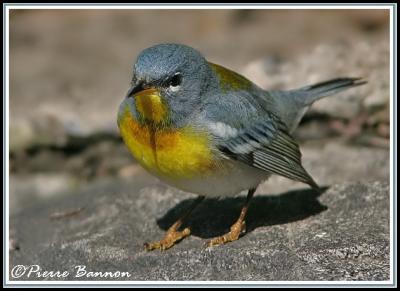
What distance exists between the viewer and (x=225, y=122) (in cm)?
601

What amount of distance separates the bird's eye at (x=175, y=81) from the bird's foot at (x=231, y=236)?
1.39 metres

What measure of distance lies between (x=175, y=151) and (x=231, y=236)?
1059 mm

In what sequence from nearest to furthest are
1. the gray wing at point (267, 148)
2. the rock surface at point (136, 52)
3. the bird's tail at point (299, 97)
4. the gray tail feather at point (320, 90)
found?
1. the gray wing at point (267, 148)
2. the bird's tail at point (299, 97)
3. the gray tail feather at point (320, 90)
4. the rock surface at point (136, 52)

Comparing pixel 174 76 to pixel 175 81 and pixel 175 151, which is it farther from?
pixel 175 151

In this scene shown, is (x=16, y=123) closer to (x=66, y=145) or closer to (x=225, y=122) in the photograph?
(x=66, y=145)

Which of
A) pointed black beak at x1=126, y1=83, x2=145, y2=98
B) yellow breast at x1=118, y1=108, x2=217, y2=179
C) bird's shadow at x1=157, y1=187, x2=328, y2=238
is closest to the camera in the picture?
pointed black beak at x1=126, y1=83, x2=145, y2=98

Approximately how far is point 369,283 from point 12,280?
292 cm

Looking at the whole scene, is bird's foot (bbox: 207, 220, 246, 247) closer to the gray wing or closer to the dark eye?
the gray wing

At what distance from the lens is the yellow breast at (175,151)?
18.6 ft

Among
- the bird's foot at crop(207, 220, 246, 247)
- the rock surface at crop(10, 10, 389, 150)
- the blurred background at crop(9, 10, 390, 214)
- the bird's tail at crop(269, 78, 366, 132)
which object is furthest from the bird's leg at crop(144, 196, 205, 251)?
the rock surface at crop(10, 10, 389, 150)

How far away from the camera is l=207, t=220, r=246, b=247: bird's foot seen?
622 centimetres

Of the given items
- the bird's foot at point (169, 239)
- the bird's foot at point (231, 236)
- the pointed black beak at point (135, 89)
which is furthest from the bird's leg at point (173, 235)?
the pointed black beak at point (135, 89)

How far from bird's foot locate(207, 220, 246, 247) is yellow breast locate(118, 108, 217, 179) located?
76cm

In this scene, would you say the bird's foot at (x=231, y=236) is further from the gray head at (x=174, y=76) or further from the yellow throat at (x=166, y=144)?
the gray head at (x=174, y=76)
